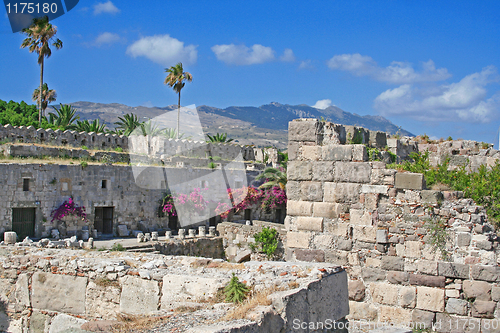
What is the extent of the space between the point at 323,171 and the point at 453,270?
2035mm

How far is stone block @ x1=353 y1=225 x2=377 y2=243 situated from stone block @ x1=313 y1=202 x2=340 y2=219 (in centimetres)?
34

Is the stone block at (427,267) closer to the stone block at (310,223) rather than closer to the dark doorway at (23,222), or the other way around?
the stone block at (310,223)

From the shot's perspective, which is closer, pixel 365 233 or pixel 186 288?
pixel 186 288

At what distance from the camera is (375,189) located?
6043 millimetres

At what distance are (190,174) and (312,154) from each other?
727 inches

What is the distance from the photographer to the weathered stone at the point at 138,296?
468 centimetres

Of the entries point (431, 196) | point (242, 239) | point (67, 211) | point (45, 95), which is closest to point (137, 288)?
point (431, 196)

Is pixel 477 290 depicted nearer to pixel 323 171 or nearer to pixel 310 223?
pixel 310 223

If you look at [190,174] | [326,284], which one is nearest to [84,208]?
[190,174]

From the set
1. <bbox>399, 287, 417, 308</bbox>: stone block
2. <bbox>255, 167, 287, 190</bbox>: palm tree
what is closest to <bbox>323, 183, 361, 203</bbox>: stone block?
<bbox>399, 287, 417, 308</bbox>: stone block

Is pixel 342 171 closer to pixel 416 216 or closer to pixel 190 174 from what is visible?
pixel 416 216

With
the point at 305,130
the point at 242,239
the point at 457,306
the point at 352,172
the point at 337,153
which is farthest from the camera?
the point at 242,239

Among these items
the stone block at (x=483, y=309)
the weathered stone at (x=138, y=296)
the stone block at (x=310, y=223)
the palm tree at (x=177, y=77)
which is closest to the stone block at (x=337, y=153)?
the stone block at (x=310, y=223)

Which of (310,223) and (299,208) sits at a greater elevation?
(299,208)
